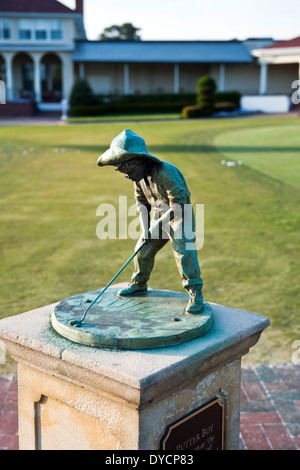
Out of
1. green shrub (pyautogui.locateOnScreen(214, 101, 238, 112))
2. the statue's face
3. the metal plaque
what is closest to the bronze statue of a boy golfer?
the statue's face

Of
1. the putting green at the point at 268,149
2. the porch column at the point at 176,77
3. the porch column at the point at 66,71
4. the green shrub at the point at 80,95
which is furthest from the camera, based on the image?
the porch column at the point at 176,77

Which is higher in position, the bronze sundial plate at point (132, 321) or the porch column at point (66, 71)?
the porch column at point (66, 71)

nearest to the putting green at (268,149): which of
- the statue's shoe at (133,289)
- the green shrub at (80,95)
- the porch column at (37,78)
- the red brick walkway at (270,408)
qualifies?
the red brick walkway at (270,408)

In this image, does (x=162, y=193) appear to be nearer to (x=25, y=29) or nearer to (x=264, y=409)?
(x=264, y=409)

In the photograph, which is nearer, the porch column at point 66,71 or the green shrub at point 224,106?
the green shrub at point 224,106

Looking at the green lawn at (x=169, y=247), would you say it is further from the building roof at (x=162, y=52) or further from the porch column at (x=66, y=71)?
the building roof at (x=162, y=52)

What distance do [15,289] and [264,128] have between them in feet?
60.8

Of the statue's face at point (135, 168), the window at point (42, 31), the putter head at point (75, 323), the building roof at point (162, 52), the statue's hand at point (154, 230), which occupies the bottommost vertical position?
the putter head at point (75, 323)

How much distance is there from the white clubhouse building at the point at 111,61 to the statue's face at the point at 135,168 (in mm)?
34785

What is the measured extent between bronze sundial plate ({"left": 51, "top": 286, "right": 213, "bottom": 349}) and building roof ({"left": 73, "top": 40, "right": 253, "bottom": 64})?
3910cm

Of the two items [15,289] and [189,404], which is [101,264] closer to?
[15,289]

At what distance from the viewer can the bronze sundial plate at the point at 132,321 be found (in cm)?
279

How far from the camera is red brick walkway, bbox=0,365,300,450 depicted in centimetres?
400
